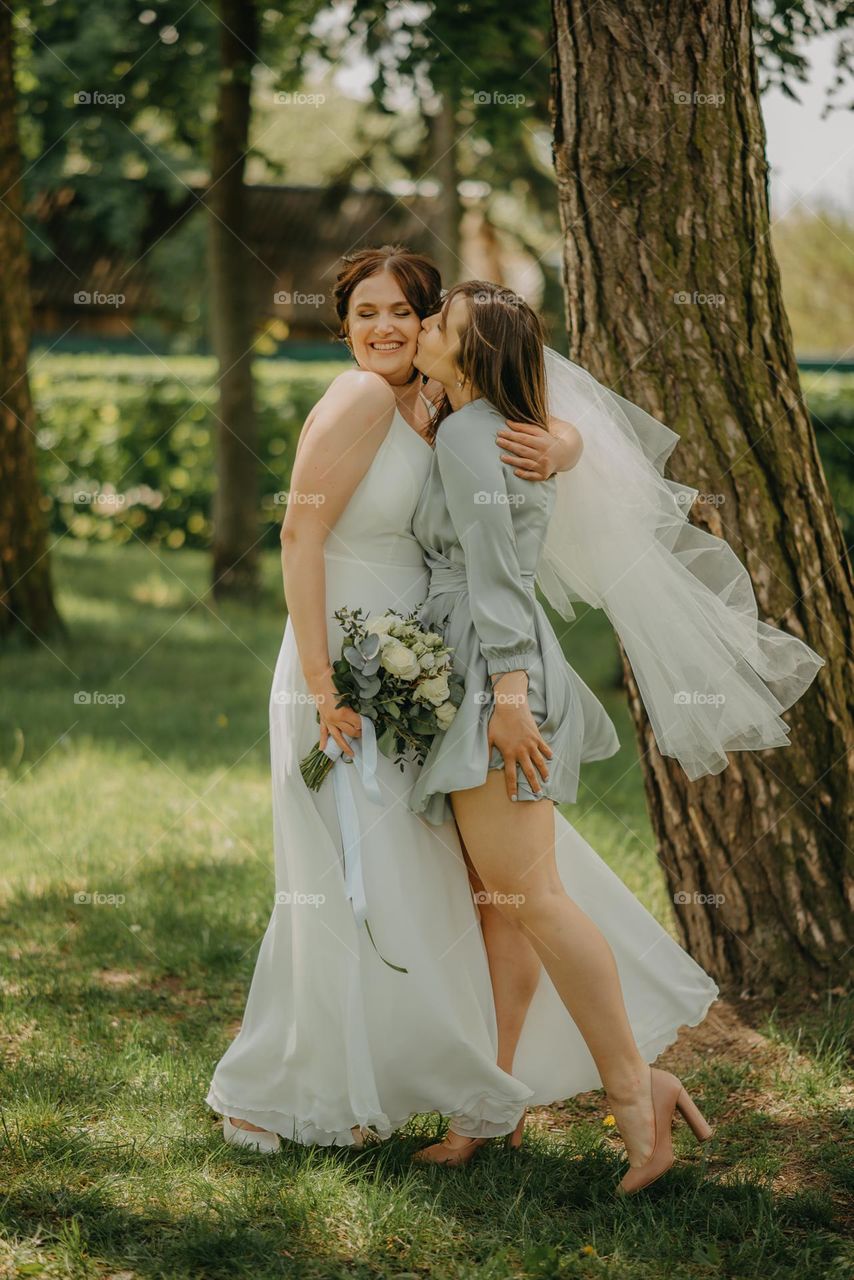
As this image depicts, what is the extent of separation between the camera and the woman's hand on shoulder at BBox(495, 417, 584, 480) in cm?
276

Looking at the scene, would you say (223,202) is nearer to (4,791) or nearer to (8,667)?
(8,667)

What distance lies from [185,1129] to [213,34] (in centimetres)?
889

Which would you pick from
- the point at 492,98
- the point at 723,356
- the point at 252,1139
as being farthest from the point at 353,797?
the point at 492,98

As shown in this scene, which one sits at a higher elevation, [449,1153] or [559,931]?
[559,931]

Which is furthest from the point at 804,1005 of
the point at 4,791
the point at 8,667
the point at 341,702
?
→ the point at 8,667

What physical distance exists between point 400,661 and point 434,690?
111 millimetres

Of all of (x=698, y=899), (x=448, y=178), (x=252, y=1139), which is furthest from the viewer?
(x=448, y=178)

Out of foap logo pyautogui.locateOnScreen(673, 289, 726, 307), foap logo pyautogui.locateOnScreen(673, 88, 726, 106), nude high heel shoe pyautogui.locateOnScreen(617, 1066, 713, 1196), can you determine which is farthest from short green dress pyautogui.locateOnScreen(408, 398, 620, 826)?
foap logo pyautogui.locateOnScreen(673, 88, 726, 106)

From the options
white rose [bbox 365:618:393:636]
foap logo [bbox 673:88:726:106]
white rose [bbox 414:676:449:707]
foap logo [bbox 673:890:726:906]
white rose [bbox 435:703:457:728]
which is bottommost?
foap logo [bbox 673:890:726:906]

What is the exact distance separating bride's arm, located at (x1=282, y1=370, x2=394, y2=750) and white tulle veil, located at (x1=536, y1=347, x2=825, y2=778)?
480 millimetres

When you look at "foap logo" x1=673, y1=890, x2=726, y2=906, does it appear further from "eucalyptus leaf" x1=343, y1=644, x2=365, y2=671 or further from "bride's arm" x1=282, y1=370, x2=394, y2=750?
"eucalyptus leaf" x1=343, y1=644, x2=365, y2=671

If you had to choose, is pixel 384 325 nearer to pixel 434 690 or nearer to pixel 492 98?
pixel 434 690

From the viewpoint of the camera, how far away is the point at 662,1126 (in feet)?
9.50

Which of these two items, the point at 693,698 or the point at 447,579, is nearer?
the point at 447,579
